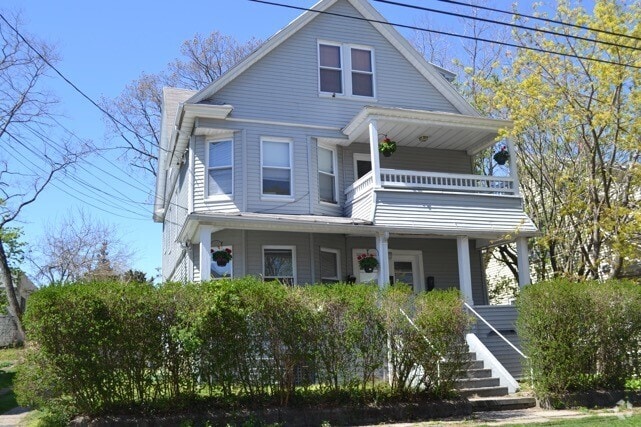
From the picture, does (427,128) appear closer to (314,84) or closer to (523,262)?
(314,84)

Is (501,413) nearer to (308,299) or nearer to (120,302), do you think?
(308,299)

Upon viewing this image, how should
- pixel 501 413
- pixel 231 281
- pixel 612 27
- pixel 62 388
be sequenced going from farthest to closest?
pixel 612 27, pixel 501 413, pixel 231 281, pixel 62 388

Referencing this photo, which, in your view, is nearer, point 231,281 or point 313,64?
point 231,281

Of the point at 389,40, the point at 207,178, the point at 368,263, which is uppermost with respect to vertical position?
the point at 389,40

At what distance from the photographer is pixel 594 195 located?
55.5 feet

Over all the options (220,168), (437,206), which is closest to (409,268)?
(437,206)

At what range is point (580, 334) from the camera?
39.2 ft

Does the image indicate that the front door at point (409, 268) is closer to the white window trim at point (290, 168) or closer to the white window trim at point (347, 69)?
the white window trim at point (290, 168)

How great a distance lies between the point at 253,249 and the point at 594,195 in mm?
9202

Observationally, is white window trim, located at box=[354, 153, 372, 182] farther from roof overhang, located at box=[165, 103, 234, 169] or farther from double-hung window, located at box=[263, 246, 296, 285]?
roof overhang, located at box=[165, 103, 234, 169]

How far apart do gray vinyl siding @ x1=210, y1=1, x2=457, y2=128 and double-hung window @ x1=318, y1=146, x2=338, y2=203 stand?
0.88 metres

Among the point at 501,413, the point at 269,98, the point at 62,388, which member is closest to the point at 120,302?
the point at 62,388

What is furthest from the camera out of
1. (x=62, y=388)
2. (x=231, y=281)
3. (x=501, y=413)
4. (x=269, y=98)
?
(x=269, y=98)

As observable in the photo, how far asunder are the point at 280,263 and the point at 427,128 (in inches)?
222
